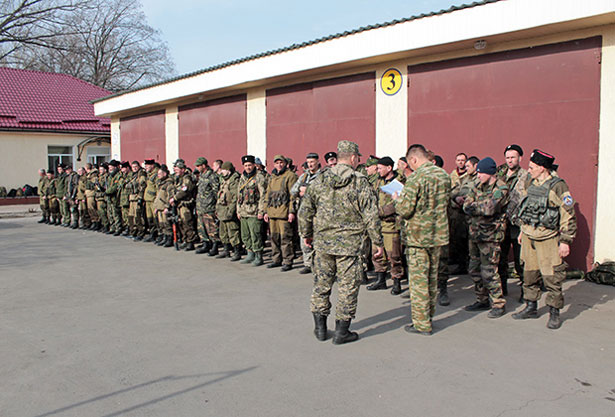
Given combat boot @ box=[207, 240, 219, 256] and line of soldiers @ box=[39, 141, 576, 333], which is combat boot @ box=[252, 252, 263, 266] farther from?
combat boot @ box=[207, 240, 219, 256]

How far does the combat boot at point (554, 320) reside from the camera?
5324 mm

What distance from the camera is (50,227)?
15242mm

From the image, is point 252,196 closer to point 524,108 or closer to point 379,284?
point 379,284

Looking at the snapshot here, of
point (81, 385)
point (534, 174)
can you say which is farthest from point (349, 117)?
point (81, 385)

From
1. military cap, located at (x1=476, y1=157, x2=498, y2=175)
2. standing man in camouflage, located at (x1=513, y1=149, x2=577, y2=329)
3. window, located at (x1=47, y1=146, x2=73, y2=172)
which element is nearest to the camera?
standing man in camouflage, located at (x1=513, y1=149, x2=577, y2=329)

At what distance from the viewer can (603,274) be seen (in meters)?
7.13

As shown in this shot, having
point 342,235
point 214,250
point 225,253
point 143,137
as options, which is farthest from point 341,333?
point 143,137

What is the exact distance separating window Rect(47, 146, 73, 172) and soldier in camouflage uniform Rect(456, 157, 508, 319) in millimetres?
24353

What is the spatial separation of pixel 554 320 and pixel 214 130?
1075 centimetres

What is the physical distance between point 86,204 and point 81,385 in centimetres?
1153

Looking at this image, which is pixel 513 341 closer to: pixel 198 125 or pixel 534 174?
pixel 534 174

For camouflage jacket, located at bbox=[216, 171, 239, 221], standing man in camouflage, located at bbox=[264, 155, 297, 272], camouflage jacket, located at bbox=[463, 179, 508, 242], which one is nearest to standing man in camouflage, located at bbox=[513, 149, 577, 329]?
camouflage jacket, located at bbox=[463, 179, 508, 242]

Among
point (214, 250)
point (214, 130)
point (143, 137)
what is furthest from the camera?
point (143, 137)

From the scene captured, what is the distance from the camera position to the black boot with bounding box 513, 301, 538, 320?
5668 mm
